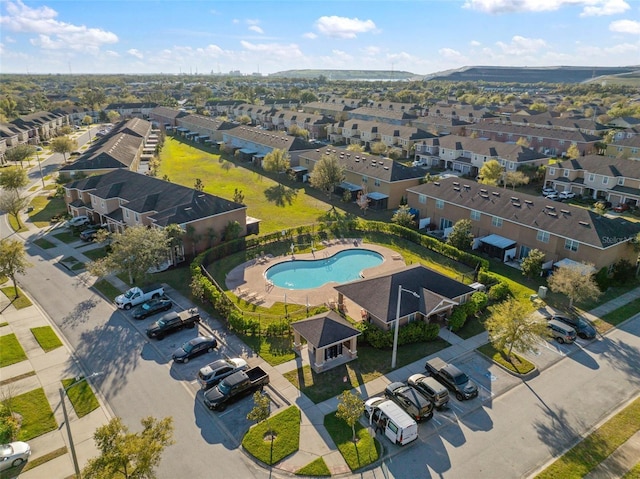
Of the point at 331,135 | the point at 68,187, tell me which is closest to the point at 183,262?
the point at 68,187

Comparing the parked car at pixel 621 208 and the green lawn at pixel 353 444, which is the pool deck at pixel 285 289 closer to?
the green lawn at pixel 353 444

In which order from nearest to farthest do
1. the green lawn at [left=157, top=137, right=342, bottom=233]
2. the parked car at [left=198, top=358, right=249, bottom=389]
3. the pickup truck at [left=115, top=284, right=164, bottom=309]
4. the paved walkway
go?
1. the paved walkway
2. the parked car at [left=198, top=358, right=249, bottom=389]
3. the pickup truck at [left=115, top=284, right=164, bottom=309]
4. the green lawn at [left=157, top=137, right=342, bottom=233]

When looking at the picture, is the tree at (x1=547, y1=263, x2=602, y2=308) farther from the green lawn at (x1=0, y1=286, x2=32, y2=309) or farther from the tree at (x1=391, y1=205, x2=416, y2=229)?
the green lawn at (x1=0, y1=286, x2=32, y2=309)

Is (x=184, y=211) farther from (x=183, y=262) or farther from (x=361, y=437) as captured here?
(x=361, y=437)

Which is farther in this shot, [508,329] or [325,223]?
[325,223]

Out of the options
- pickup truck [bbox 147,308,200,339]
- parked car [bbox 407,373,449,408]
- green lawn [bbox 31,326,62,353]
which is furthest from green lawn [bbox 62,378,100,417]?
parked car [bbox 407,373,449,408]

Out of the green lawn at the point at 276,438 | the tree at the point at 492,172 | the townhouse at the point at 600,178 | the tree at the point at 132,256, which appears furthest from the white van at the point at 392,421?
the townhouse at the point at 600,178
